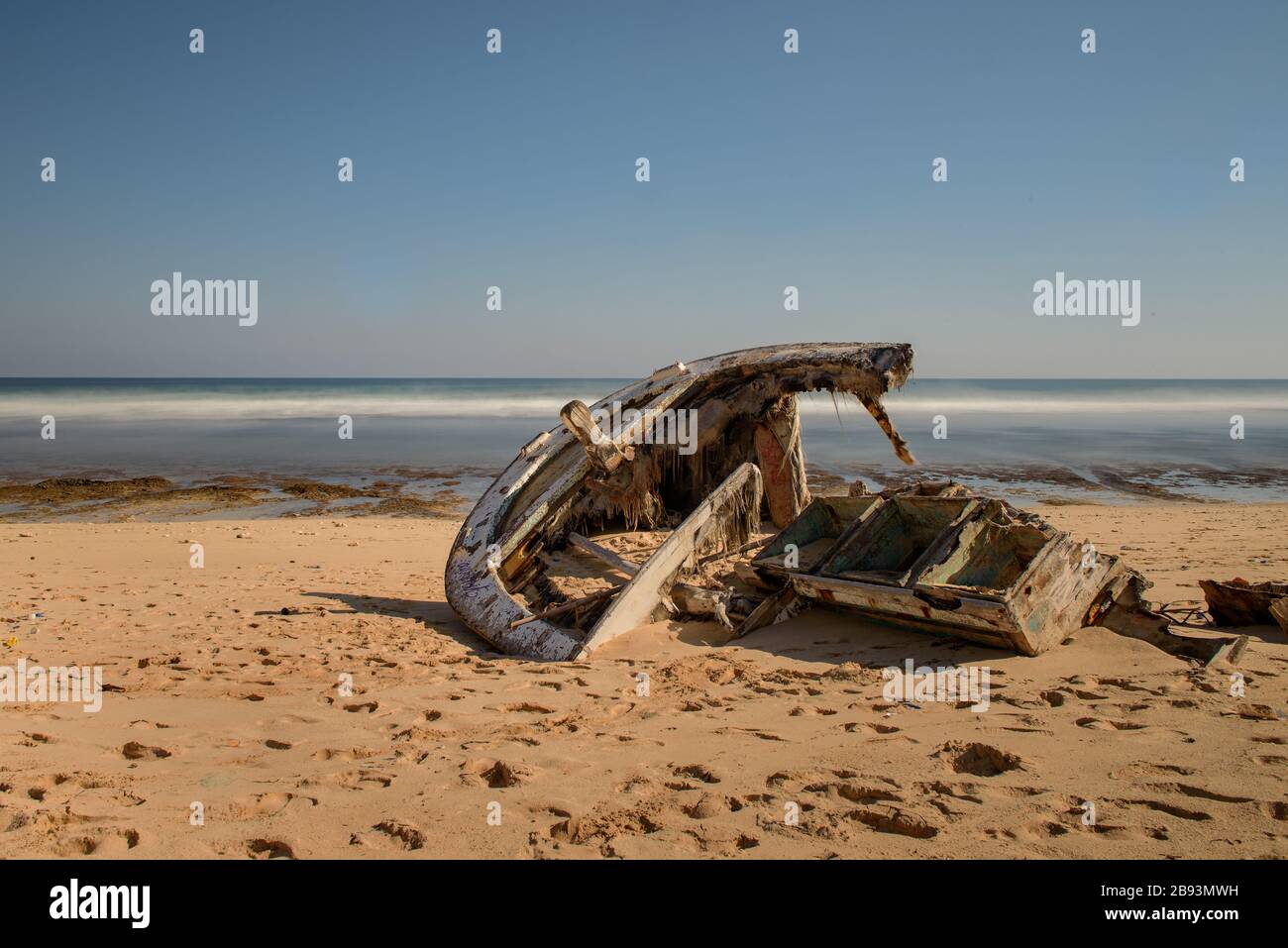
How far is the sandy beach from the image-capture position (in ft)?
9.69

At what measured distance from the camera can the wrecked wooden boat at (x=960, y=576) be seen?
495 centimetres

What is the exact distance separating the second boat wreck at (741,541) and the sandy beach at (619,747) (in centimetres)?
25

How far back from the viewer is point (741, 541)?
7406 millimetres

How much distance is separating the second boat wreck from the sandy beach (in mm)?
252

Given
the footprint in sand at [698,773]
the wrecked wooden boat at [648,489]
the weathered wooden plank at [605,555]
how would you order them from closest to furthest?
the footprint in sand at [698,773] → the wrecked wooden boat at [648,489] → the weathered wooden plank at [605,555]

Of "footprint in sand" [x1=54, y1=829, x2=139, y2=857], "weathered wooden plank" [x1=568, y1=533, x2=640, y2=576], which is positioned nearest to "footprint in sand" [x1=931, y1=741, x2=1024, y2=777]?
"weathered wooden plank" [x1=568, y1=533, x2=640, y2=576]

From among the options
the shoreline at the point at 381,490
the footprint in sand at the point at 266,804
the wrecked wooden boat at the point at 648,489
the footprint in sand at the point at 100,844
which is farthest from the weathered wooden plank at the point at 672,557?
the shoreline at the point at 381,490

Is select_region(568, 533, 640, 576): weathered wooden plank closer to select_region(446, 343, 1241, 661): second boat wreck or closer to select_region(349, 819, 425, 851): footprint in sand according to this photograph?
select_region(446, 343, 1241, 661): second boat wreck

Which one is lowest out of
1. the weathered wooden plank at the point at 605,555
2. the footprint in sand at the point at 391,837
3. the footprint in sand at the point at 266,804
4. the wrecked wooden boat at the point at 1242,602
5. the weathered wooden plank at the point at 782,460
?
the footprint in sand at the point at 391,837

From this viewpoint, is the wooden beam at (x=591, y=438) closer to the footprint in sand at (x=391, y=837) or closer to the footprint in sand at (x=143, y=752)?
the footprint in sand at (x=143, y=752)

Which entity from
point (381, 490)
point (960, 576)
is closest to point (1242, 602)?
point (960, 576)
